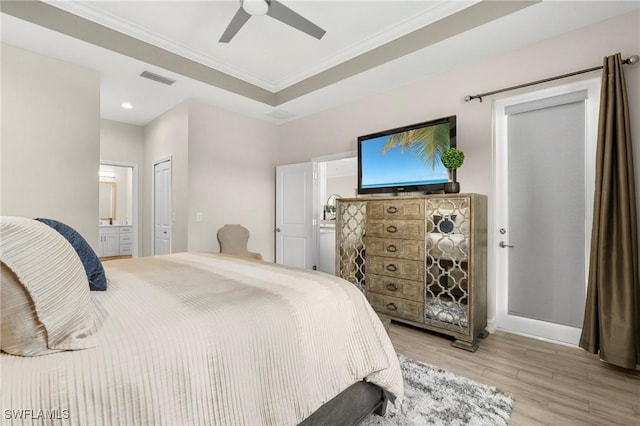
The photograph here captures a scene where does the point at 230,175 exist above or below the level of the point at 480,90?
below

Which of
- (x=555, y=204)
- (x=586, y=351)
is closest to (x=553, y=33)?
(x=555, y=204)

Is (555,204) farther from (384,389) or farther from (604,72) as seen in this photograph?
(384,389)

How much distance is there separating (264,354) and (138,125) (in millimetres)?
5722

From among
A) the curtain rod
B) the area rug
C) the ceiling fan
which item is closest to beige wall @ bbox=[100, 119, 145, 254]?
the ceiling fan

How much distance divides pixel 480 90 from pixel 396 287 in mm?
2175

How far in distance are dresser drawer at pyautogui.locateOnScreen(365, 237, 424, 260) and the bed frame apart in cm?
157

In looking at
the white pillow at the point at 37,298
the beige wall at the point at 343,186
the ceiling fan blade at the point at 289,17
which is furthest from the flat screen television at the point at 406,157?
the beige wall at the point at 343,186

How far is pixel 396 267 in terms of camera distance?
3.02m

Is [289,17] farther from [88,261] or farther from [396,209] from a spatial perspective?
[88,261]

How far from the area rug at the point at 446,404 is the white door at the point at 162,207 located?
3849 mm

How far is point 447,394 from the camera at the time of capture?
183cm

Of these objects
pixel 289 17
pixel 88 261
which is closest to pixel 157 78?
pixel 289 17

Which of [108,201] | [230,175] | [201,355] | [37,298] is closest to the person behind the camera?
[37,298]

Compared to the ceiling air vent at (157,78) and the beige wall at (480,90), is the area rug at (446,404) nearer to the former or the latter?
the beige wall at (480,90)
